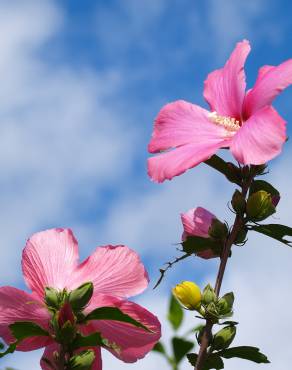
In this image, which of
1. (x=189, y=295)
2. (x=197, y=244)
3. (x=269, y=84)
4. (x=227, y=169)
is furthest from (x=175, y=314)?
(x=269, y=84)

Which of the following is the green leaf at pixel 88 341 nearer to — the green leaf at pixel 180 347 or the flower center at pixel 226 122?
the green leaf at pixel 180 347

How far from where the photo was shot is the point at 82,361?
1.47 meters

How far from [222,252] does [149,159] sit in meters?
0.32

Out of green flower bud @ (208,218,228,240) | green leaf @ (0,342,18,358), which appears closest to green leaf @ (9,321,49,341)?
green leaf @ (0,342,18,358)

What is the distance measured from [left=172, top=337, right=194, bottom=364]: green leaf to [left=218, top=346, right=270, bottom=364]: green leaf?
23 cm

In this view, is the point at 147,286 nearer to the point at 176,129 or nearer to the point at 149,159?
the point at 149,159

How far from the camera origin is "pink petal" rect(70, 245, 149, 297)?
168 cm

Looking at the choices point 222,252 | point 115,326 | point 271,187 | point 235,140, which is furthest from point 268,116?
point 115,326

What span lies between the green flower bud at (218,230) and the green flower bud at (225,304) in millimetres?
175

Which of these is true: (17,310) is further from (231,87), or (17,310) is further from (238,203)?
(231,87)

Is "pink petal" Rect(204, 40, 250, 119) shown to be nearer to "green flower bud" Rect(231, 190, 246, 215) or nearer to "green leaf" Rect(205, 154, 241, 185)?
"green leaf" Rect(205, 154, 241, 185)

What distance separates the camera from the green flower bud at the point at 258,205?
71.5 inches

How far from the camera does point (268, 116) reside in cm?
176

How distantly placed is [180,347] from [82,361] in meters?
0.24
